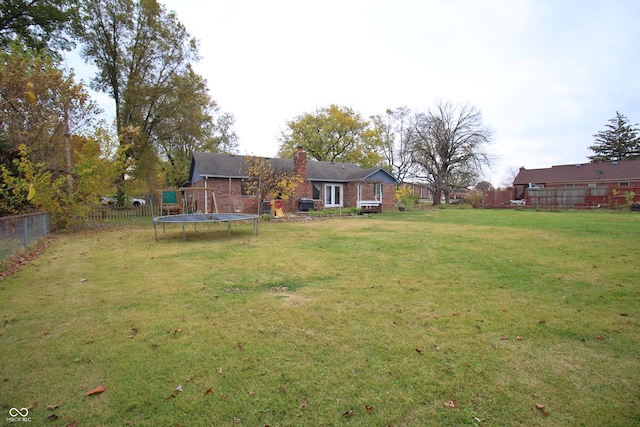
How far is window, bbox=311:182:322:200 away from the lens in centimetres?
2511

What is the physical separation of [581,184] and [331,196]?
1377 inches

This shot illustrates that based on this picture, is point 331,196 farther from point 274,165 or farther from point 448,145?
point 448,145

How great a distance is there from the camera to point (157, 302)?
15.1 feet

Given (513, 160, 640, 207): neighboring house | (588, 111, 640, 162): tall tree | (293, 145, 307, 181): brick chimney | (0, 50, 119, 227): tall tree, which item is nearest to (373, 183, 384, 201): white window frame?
(293, 145, 307, 181): brick chimney

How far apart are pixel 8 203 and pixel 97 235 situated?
3.08 metres

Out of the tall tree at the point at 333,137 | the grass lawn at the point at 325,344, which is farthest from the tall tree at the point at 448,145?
the grass lawn at the point at 325,344

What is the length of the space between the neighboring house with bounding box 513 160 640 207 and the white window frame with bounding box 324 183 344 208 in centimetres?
1845

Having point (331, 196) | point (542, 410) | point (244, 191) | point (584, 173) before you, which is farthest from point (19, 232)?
point (584, 173)

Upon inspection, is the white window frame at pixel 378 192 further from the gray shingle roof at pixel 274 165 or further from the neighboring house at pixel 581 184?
the neighboring house at pixel 581 184

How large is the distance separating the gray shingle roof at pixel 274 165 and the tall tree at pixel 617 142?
42941mm

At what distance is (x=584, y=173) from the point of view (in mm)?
39625

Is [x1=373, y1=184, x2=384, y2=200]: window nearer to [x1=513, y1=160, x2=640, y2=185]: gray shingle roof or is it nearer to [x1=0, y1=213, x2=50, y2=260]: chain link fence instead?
[x1=0, y1=213, x2=50, y2=260]: chain link fence

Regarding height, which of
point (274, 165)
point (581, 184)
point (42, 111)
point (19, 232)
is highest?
point (42, 111)

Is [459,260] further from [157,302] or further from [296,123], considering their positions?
[296,123]
